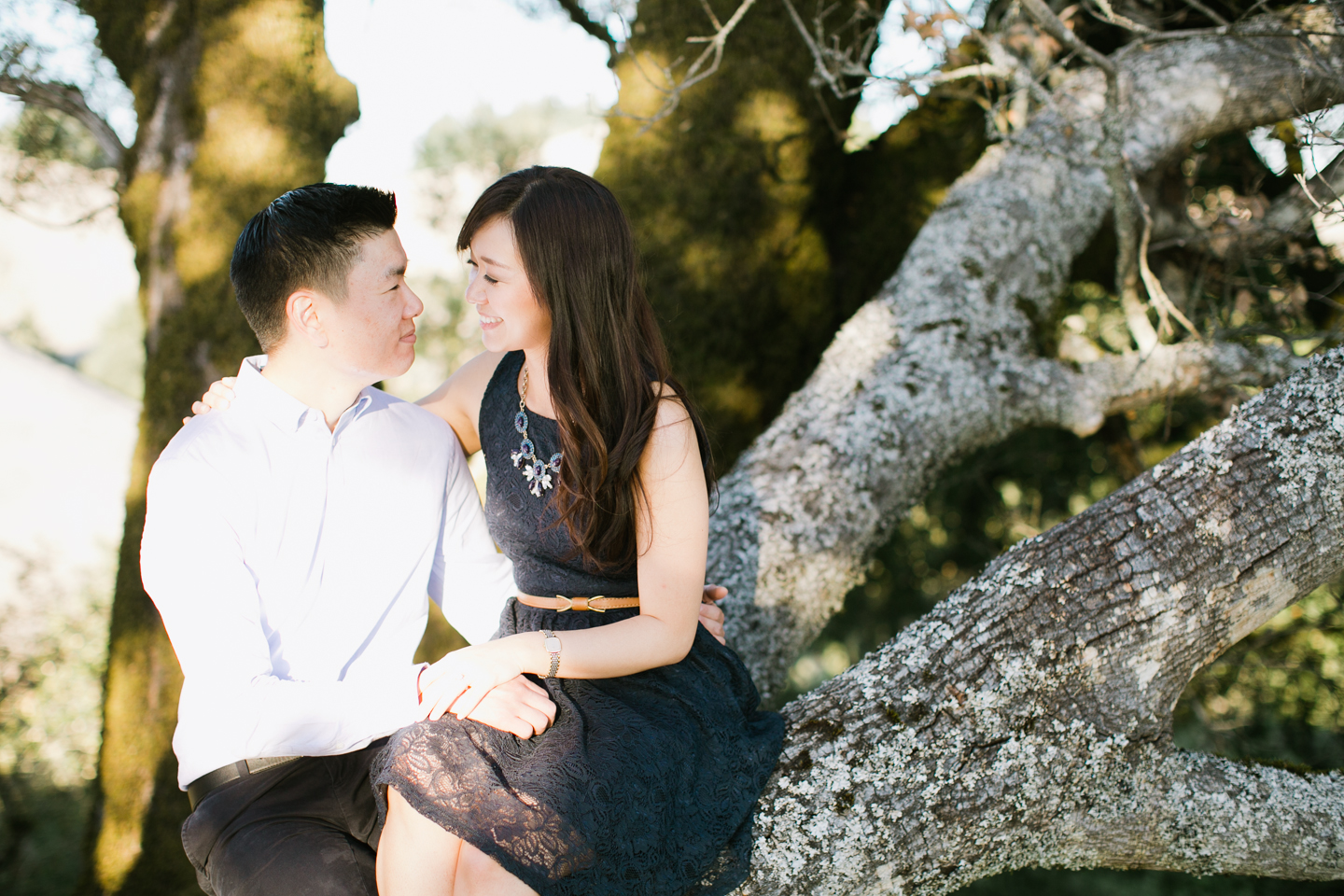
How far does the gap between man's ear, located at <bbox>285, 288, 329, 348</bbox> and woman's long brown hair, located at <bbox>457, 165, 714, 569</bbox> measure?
0.40m

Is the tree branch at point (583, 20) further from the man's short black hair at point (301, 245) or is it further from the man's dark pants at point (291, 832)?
the man's dark pants at point (291, 832)

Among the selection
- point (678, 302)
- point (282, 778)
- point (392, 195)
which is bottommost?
point (282, 778)

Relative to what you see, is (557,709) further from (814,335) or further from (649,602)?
(814,335)

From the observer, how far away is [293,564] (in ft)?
6.63

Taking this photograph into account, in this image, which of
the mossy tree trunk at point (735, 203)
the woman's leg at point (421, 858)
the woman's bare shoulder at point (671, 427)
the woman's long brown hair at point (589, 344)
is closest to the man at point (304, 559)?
the woman's leg at point (421, 858)

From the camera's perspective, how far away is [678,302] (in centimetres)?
356

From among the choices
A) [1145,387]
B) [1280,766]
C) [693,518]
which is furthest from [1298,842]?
[1145,387]

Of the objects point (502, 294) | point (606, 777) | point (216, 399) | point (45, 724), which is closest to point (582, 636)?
point (606, 777)

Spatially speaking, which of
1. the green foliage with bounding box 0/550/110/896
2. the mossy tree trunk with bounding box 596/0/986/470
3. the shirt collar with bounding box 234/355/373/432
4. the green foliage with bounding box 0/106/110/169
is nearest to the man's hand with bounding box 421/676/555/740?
the shirt collar with bounding box 234/355/373/432

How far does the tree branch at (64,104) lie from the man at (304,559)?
85.7 inches

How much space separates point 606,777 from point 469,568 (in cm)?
92

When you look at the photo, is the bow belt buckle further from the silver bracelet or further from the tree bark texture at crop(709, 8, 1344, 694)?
the tree bark texture at crop(709, 8, 1344, 694)

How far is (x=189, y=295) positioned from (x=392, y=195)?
1.58m

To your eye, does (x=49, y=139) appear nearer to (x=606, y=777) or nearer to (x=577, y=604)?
(x=577, y=604)
